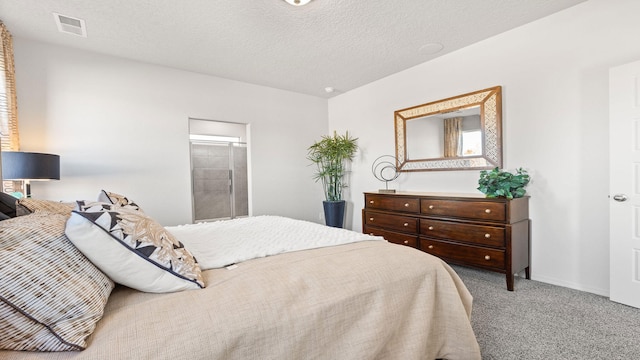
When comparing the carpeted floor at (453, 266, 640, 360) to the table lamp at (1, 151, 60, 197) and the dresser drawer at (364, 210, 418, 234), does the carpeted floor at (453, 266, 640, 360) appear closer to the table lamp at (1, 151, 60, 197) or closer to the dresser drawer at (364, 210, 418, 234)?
the dresser drawer at (364, 210, 418, 234)

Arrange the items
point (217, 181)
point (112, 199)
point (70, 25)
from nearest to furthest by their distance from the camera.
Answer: point (112, 199)
point (70, 25)
point (217, 181)

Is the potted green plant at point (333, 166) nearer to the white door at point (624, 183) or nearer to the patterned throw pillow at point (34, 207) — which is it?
the white door at point (624, 183)

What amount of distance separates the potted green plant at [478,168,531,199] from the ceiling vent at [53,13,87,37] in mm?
4118

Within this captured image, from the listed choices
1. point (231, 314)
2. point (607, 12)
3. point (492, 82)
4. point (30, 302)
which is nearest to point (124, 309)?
point (30, 302)

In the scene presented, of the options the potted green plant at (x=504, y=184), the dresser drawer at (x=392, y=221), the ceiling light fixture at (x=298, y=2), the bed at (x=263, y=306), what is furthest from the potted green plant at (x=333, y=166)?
the bed at (x=263, y=306)

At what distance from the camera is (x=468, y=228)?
8.89 feet

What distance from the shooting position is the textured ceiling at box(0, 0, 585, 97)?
242 cm

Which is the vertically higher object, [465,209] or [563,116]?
[563,116]

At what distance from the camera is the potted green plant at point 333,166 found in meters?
4.59

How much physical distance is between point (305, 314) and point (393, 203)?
259 cm

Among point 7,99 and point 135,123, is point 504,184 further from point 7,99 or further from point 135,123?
point 7,99

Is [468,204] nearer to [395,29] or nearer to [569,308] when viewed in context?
[569,308]

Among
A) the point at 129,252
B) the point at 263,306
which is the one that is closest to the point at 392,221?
the point at 263,306

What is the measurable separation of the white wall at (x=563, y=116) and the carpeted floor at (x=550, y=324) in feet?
1.26
